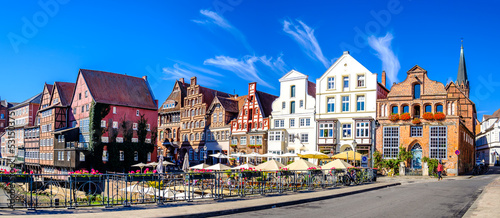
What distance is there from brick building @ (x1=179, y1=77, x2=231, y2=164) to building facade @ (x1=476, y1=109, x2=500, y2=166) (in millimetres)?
53445

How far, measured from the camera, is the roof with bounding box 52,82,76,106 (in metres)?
61.1

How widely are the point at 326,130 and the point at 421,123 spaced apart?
10.4m

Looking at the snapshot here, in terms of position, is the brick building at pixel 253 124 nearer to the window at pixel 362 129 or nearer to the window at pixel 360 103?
the window at pixel 360 103

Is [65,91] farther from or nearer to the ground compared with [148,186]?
farther from the ground

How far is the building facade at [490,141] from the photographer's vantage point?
81.7 m

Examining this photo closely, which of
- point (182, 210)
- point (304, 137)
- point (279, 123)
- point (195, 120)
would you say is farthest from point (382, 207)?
point (195, 120)

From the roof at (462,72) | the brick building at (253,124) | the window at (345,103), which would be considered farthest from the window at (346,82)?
the roof at (462,72)

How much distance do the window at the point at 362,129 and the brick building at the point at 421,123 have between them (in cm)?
121

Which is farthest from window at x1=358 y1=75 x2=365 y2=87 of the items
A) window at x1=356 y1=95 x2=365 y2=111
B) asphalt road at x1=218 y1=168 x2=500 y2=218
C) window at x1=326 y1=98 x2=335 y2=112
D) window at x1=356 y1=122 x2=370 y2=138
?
asphalt road at x1=218 y1=168 x2=500 y2=218

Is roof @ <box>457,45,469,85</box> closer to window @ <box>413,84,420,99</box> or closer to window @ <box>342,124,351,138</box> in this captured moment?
window @ <box>413,84,420,99</box>

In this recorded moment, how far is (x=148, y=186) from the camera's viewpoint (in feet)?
62.6

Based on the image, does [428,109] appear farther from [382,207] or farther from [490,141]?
[490,141]

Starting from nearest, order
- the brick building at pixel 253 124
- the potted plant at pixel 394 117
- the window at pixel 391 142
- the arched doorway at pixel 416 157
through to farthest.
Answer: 1. the arched doorway at pixel 416 157
2. the potted plant at pixel 394 117
3. the window at pixel 391 142
4. the brick building at pixel 253 124

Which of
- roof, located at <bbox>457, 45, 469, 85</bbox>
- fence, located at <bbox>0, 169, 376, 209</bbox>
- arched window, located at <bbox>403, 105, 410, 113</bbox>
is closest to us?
fence, located at <bbox>0, 169, 376, 209</bbox>
